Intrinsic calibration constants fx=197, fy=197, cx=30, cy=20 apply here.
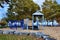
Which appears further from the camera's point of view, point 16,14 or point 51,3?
point 51,3

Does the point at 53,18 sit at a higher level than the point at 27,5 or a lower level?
lower

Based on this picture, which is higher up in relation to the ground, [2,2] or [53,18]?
[2,2]

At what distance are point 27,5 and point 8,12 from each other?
384 cm

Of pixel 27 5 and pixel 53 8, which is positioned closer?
pixel 27 5

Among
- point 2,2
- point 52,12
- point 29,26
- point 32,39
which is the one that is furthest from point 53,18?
point 32,39

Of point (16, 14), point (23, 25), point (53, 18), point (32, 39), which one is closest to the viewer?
point (32, 39)

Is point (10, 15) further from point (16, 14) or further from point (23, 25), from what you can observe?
point (23, 25)

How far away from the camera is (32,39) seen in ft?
29.7

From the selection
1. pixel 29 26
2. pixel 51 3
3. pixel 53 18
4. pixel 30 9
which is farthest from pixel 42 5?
pixel 29 26

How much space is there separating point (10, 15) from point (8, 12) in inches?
35.0

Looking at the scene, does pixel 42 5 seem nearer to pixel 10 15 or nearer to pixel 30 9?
pixel 30 9

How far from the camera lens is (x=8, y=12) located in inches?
1451

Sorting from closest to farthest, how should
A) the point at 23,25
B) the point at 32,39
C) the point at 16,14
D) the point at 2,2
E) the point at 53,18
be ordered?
the point at 32,39, the point at 2,2, the point at 23,25, the point at 53,18, the point at 16,14

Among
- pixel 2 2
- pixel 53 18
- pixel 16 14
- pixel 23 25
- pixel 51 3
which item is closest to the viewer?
pixel 2 2
